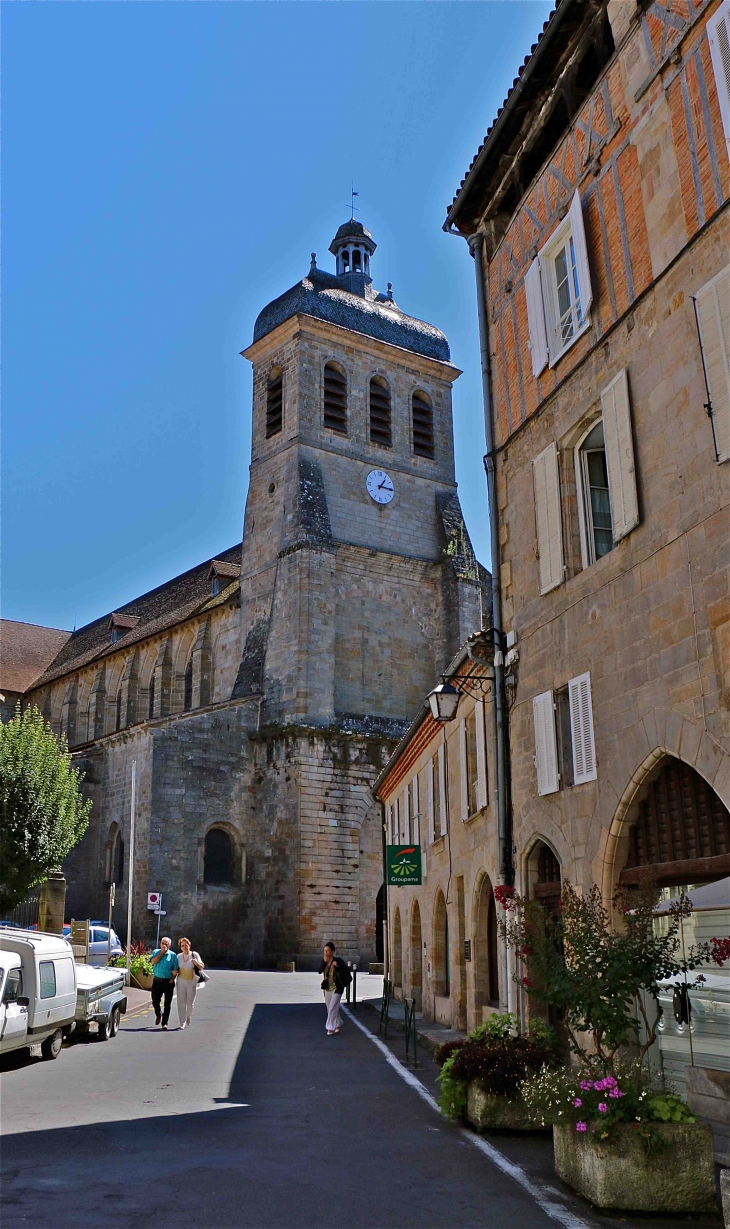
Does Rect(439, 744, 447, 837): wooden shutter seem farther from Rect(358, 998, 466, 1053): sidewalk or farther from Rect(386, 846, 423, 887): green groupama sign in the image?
Rect(358, 998, 466, 1053): sidewalk

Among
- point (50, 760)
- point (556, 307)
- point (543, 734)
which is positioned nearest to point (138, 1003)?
point (50, 760)

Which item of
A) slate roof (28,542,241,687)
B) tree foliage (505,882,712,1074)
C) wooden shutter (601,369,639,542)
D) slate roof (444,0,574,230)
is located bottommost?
tree foliage (505,882,712,1074)

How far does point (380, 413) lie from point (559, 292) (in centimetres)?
2943

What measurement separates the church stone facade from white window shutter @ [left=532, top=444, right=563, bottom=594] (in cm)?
2263

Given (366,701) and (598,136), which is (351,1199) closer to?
(598,136)

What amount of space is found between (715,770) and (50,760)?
2189 centimetres

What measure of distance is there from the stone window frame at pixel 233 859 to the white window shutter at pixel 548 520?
77.9 feet

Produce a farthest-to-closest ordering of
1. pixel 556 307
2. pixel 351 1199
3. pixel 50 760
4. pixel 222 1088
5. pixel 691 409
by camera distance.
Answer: pixel 50 760
pixel 556 307
pixel 222 1088
pixel 691 409
pixel 351 1199

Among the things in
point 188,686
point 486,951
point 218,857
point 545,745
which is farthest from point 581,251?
point 188,686

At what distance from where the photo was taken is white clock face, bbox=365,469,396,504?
3897cm

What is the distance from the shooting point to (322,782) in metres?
33.5

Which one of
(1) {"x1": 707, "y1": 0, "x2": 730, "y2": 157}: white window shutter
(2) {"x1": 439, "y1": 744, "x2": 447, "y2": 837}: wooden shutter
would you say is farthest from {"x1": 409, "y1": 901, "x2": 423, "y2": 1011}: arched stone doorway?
(1) {"x1": 707, "y1": 0, "x2": 730, "y2": 157}: white window shutter

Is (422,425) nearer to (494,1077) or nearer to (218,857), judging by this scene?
(218,857)

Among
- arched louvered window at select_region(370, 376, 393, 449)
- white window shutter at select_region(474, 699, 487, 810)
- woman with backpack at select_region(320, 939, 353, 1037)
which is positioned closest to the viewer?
white window shutter at select_region(474, 699, 487, 810)
